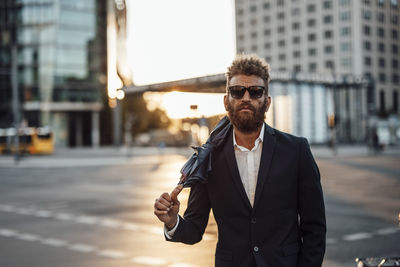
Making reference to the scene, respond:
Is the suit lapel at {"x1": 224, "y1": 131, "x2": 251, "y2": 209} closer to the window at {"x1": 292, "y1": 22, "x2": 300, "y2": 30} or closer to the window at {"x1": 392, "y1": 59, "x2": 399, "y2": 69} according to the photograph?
the window at {"x1": 392, "y1": 59, "x2": 399, "y2": 69}

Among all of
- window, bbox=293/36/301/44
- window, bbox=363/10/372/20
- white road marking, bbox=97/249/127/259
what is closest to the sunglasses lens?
window, bbox=363/10/372/20

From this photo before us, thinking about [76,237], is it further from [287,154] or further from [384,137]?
[384,137]

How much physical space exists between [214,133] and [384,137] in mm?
45363

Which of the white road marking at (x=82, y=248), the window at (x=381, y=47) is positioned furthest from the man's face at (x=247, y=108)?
the white road marking at (x=82, y=248)

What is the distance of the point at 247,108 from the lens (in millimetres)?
2418

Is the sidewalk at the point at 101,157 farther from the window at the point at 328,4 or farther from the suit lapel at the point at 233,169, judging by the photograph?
the suit lapel at the point at 233,169

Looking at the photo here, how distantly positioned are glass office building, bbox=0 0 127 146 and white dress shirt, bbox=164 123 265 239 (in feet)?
196

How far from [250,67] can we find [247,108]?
223 millimetres

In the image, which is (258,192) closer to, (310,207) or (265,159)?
(265,159)

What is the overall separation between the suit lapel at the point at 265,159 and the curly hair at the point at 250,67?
249 millimetres

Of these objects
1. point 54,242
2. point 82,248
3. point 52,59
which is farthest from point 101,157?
point 82,248

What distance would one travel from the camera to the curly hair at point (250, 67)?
246 centimetres

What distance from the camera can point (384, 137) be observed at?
44531 millimetres

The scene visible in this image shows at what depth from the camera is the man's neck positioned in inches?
96.7
